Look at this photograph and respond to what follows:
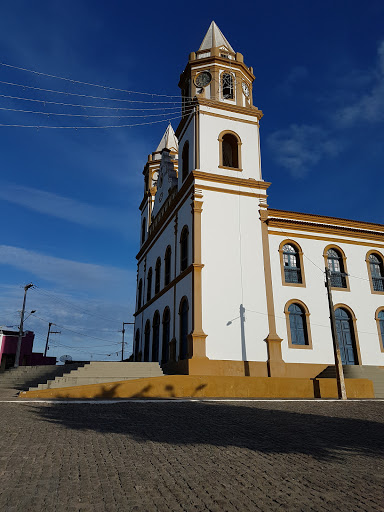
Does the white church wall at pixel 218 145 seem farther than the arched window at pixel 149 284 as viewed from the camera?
No

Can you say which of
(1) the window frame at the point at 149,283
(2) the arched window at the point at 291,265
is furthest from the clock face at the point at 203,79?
(1) the window frame at the point at 149,283

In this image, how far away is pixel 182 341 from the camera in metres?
19.0

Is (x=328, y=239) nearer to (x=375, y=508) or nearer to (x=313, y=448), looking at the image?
(x=313, y=448)

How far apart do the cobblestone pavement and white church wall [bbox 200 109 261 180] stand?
46.4ft

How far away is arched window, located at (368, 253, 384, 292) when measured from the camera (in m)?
22.4

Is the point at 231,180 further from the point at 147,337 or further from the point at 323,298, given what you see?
the point at 147,337

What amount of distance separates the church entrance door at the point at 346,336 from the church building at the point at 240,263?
53mm

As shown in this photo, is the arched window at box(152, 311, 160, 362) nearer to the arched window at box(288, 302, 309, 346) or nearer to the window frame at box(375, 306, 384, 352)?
the arched window at box(288, 302, 309, 346)

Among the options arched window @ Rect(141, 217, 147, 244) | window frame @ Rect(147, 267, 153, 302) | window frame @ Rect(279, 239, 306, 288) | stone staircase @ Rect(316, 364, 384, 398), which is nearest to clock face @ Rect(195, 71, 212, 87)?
window frame @ Rect(279, 239, 306, 288)

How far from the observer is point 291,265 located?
2084 cm

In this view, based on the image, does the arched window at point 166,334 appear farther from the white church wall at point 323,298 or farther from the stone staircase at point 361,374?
the stone staircase at point 361,374

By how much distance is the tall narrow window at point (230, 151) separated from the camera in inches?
853

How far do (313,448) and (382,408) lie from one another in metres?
6.90

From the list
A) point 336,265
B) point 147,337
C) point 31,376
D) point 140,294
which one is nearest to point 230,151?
point 336,265
